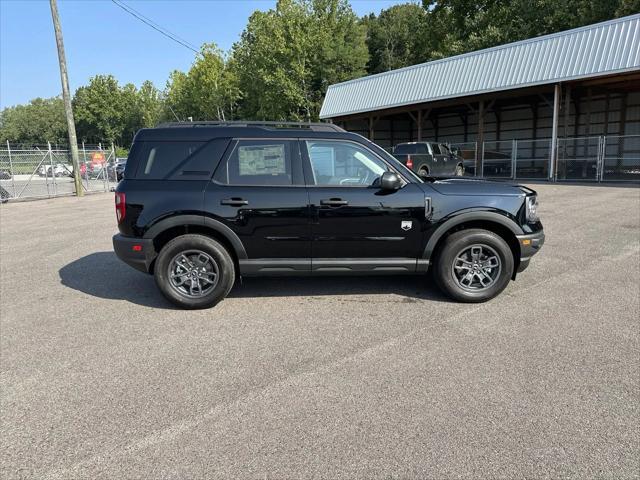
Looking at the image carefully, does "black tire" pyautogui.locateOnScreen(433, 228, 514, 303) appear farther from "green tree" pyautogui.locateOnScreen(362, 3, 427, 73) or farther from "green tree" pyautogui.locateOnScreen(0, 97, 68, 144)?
Answer: "green tree" pyautogui.locateOnScreen(0, 97, 68, 144)

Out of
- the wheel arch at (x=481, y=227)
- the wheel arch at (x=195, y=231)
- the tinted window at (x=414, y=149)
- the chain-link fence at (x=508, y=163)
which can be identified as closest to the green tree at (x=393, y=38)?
the chain-link fence at (x=508, y=163)

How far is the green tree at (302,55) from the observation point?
132ft

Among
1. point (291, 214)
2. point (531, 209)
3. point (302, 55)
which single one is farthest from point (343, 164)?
point (302, 55)

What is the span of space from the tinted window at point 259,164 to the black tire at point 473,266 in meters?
1.90

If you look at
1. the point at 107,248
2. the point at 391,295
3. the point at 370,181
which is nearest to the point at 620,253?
the point at 391,295

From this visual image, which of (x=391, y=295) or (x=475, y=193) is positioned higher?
(x=475, y=193)

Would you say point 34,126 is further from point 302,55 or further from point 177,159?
point 177,159

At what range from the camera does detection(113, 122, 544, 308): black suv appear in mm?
4773

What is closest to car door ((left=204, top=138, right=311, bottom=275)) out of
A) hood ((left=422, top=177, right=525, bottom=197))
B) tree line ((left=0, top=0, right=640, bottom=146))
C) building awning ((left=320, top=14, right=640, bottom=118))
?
hood ((left=422, top=177, right=525, bottom=197))

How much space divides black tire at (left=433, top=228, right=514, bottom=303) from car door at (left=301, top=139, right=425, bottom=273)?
36 cm

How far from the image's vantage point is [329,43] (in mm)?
40969

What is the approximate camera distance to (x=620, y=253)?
6918mm

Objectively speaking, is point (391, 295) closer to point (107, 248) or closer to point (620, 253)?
point (620, 253)

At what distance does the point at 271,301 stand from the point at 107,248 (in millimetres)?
4637
